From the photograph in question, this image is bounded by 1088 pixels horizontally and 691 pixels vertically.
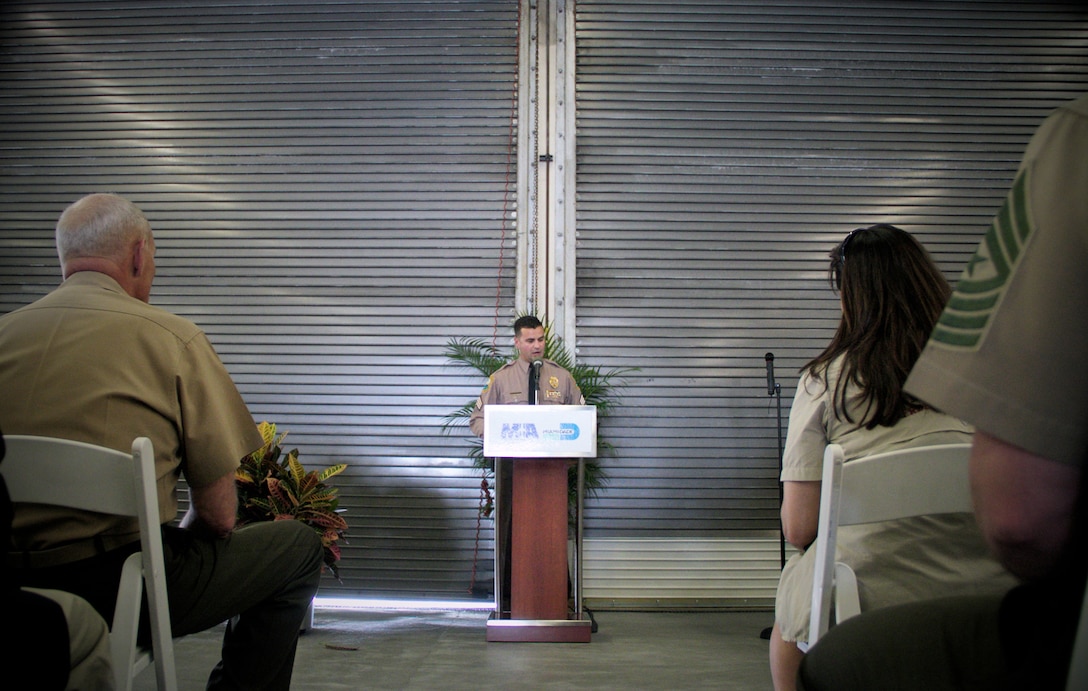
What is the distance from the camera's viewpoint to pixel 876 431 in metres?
1.62

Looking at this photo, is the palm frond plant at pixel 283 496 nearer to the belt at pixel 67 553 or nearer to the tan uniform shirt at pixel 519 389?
the tan uniform shirt at pixel 519 389

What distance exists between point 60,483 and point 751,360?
4615mm

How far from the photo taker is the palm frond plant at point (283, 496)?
13.1 ft

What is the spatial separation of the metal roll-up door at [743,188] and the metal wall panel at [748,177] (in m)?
0.01

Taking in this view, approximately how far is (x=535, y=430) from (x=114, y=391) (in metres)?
2.34

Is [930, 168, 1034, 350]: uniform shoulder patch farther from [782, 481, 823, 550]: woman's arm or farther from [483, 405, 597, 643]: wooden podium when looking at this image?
[483, 405, 597, 643]: wooden podium

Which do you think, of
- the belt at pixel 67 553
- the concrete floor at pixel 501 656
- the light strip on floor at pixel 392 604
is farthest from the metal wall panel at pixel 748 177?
the belt at pixel 67 553

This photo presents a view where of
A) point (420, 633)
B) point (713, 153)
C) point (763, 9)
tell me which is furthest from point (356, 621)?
point (763, 9)

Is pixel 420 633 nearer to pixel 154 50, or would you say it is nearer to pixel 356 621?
pixel 356 621

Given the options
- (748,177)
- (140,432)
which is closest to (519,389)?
(748,177)

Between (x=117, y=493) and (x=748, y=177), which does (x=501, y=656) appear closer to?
(x=117, y=493)

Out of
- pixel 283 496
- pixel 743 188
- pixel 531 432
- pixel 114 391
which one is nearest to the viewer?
pixel 114 391

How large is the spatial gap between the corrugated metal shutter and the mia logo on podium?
153 cm

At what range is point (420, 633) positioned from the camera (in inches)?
167
